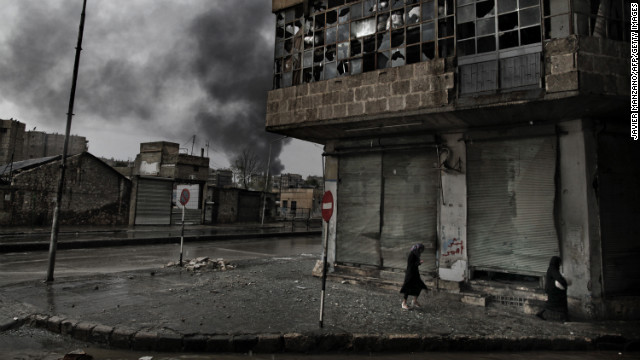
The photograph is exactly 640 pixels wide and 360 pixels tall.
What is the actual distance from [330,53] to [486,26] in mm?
4151

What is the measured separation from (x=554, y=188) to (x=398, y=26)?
537 cm

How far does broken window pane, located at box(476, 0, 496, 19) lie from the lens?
332 inches

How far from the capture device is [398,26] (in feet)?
31.9

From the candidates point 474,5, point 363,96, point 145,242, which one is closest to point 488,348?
point 363,96

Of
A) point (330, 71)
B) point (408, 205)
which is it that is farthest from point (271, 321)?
point (330, 71)

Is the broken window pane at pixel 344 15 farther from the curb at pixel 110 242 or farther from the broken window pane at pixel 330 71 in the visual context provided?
the curb at pixel 110 242

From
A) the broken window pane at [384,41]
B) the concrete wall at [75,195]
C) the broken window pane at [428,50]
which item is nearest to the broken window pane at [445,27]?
the broken window pane at [428,50]

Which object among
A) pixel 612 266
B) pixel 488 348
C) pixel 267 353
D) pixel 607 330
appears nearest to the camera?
pixel 267 353

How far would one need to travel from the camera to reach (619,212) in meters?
8.00

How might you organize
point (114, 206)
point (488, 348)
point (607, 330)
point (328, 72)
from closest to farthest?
point (488, 348) → point (607, 330) → point (328, 72) → point (114, 206)

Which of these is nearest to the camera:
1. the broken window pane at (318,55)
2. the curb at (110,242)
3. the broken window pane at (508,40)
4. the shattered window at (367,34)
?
the broken window pane at (508,40)

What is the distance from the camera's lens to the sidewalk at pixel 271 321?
18.5ft

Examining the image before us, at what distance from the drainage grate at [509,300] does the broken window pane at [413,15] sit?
6839mm

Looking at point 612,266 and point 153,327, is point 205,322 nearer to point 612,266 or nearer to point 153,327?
point 153,327
